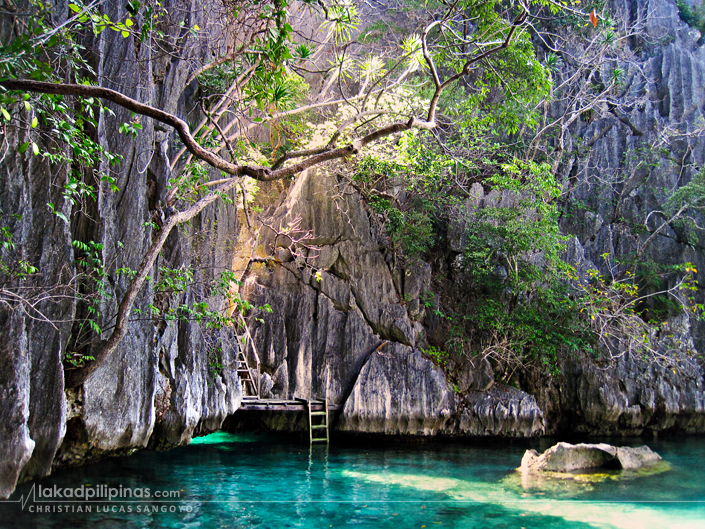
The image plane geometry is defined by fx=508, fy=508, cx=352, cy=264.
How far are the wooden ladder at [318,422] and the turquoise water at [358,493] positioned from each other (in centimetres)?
78

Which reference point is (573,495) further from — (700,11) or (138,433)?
(700,11)

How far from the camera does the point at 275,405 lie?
11844 mm

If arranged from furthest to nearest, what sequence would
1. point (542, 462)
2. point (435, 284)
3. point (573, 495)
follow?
point (435, 284)
point (542, 462)
point (573, 495)

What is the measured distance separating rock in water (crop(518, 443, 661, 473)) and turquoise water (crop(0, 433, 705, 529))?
1.13ft

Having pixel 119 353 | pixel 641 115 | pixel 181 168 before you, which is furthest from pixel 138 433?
pixel 641 115

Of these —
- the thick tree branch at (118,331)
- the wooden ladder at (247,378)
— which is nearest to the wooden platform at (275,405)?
the wooden ladder at (247,378)

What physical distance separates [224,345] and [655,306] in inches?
495

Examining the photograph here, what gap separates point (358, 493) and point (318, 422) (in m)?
4.84

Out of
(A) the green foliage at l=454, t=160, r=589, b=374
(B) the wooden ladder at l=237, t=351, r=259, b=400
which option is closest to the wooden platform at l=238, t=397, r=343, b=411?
(B) the wooden ladder at l=237, t=351, r=259, b=400

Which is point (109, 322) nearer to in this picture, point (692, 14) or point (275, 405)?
point (275, 405)

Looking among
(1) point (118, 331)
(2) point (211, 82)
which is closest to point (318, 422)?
(1) point (118, 331)

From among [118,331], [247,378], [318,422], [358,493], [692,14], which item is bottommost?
[358,493]

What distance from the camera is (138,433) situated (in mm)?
6609

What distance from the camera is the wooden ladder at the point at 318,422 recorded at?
12.2 m
